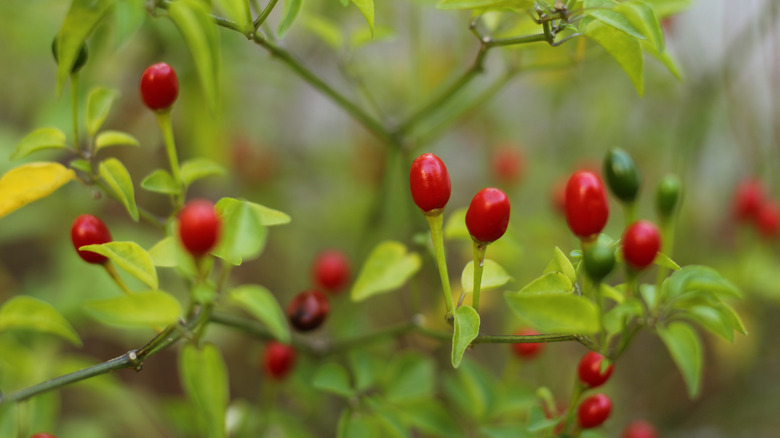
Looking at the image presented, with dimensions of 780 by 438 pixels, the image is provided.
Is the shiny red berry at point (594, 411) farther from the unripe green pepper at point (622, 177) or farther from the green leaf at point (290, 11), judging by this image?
the green leaf at point (290, 11)

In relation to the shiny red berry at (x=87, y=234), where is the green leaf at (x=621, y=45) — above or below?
above

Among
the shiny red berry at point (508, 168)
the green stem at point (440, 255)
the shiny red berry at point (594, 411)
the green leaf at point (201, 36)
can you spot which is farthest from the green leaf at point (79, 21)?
the shiny red berry at point (508, 168)

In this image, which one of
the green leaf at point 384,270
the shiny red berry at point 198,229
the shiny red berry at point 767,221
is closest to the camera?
the shiny red berry at point 198,229

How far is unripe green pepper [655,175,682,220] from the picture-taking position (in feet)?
1.70

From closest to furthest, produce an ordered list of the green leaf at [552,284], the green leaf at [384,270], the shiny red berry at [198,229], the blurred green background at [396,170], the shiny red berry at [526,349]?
the shiny red berry at [198,229]
the green leaf at [552,284]
the green leaf at [384,270]
the shiny red berry at [526,349]
the blurred green background at [396,170]

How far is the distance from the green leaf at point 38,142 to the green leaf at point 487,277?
0.36 meters

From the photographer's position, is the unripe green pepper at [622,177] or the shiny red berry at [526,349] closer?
the unripe green pepper at [622,177]

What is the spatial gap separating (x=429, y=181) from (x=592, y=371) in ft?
0.69

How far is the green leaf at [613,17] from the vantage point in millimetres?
465

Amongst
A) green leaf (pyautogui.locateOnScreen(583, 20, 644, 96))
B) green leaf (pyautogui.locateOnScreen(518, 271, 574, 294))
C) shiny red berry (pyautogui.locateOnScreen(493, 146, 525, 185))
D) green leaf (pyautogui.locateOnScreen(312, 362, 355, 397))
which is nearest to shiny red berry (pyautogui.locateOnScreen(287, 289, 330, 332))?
green leaf (pyautogui.locateOnScreen(312, 362, 355, 397))

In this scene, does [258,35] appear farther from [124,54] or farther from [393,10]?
[393,10]

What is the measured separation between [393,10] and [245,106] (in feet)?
Result: 1.45

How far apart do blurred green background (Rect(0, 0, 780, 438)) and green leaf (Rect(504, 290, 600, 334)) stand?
0.40 m

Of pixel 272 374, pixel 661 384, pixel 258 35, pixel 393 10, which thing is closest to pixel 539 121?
pixel 393 10
